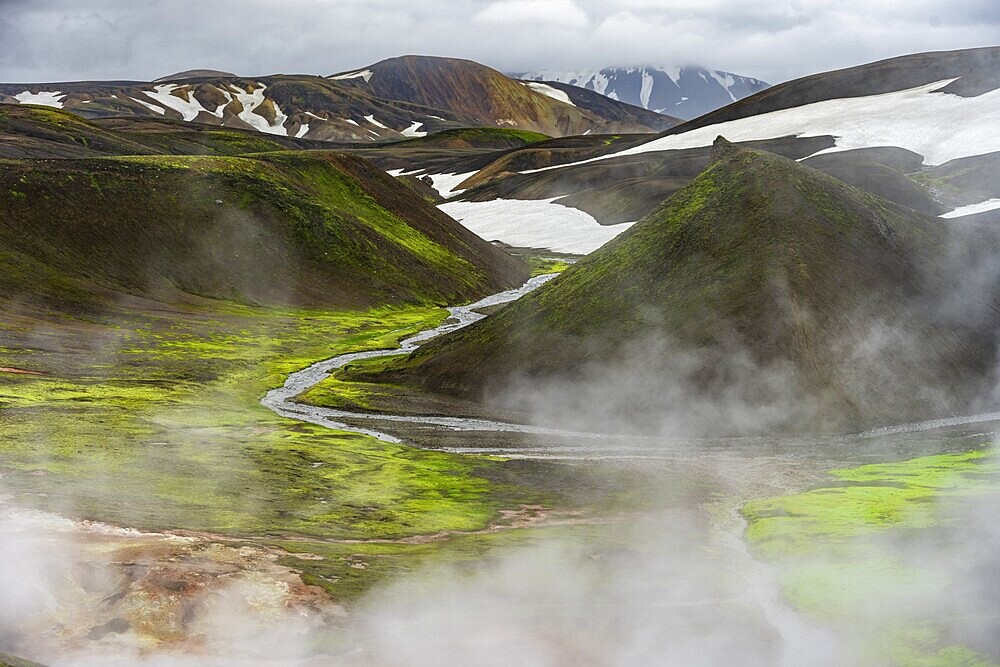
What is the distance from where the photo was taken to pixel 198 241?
169 meters

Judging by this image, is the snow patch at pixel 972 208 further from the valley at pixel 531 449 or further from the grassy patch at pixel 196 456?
the grassy patch at pixel 196 456

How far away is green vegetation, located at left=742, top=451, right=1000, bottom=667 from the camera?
39594 millimetres

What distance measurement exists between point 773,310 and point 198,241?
106 metres

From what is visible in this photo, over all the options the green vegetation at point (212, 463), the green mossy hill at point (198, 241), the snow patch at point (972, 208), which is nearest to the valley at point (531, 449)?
the green vegetation at point (212, 463)

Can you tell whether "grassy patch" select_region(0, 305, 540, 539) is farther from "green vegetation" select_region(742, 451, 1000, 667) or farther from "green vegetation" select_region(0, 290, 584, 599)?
"green vegetation" select_region(742, 451, 1000, 667)

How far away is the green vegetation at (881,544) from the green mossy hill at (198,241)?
4155 inches

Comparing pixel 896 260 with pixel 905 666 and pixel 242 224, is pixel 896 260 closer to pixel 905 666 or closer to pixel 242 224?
pixel 905 666

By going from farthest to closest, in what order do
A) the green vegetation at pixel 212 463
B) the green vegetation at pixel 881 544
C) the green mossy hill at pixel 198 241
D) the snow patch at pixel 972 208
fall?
the snow patch at pixel 972 208
the green mossy hill at pixel 198 241
the green vegetation at pixel 212 463
the green vegetation at pixel 881 544

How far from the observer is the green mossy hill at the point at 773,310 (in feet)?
291

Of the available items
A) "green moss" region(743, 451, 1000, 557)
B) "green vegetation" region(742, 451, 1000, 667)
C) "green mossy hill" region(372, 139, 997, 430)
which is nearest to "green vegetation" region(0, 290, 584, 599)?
"green moss" region(743, 451, 1000, 557)

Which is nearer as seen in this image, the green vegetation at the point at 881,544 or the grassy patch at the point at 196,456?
the green vegetation at the point at 881,544

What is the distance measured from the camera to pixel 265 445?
7538cm

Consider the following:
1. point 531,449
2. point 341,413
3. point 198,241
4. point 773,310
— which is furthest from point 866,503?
point 198,241

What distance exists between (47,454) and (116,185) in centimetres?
11672
